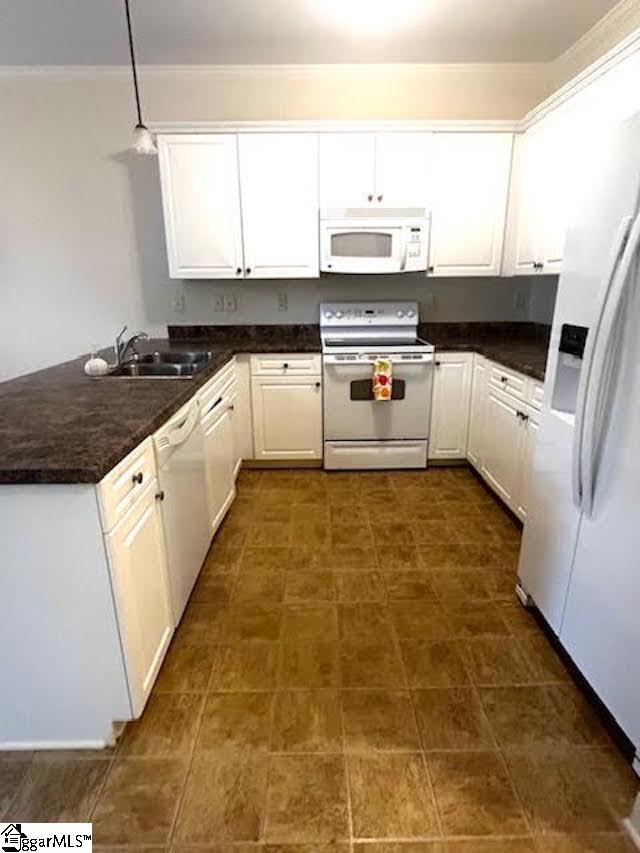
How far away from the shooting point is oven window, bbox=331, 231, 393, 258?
→ 3.06m

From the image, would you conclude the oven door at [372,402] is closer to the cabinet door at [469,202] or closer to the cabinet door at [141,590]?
the cabinet door at [469,202]

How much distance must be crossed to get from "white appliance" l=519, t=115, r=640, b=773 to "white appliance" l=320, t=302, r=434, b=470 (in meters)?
1.45

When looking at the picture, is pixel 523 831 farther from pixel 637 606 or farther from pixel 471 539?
pixel 471 539

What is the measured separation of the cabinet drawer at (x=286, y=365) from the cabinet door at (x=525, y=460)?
1.37 meters

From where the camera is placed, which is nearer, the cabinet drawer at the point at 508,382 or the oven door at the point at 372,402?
the cabinet drawer at the point at 508,382

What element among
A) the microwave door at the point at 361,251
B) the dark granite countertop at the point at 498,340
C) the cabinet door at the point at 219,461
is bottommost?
the cabinet door at the point at 219,461

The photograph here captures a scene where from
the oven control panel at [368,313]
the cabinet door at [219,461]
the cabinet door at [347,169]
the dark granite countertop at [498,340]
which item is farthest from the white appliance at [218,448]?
the dark granite countertop at [498,340]

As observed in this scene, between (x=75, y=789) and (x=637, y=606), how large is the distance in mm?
1590

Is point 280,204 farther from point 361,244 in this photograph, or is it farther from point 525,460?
point 525,460

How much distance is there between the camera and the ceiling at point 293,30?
239 cm

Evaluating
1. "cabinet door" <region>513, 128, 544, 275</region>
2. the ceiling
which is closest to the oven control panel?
"cabinet door" <region>513, 128, 544, 275</region>

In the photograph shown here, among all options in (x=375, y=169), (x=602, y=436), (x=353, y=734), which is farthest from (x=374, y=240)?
(x=353, y=734)

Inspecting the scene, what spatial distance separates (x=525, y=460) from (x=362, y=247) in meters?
1.70

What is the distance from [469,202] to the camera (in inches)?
121
